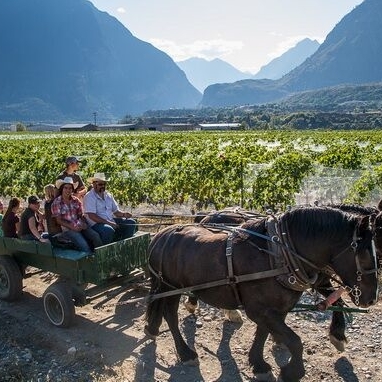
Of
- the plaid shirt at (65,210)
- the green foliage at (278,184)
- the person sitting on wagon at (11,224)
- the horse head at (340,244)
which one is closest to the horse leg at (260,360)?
the horse head at (340,244)

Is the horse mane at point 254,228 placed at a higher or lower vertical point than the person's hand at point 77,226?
higher

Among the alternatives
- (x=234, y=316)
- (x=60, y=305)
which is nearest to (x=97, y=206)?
(x=60, y=305)

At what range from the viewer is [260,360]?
5492 millimetres

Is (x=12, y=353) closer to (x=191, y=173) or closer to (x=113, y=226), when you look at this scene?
(x=113, y=226)

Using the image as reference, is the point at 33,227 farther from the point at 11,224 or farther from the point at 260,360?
the point at 260,360

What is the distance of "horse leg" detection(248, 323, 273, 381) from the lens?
17.9 ft

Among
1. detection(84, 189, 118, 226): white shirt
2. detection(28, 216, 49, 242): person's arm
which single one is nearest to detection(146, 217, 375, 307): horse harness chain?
detection(84, 189, 118, 226): white shirt

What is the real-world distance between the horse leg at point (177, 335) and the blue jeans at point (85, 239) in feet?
5.06

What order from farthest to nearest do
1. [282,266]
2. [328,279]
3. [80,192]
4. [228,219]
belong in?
[80,192]
[228,219]
[328,279]
[282,266]

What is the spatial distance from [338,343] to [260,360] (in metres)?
0.98

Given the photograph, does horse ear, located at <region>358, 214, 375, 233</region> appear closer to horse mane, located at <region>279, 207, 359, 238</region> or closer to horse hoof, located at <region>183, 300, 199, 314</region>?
horse mane, located at <region>279, 207, 359, 238</region>

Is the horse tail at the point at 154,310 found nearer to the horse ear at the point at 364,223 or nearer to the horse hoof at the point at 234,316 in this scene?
the horse hoof at the point at 234,316

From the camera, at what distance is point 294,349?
473cm

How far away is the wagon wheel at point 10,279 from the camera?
7691mm
